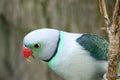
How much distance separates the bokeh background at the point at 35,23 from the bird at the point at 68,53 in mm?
1179

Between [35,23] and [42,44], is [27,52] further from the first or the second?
[35,23]

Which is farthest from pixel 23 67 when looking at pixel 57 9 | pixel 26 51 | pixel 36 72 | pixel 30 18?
pixel 26 51

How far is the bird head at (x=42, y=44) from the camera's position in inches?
62.8

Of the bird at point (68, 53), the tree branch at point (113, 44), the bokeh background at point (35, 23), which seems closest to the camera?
the tree branch at point (113, 44)

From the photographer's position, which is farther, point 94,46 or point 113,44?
point 94,46

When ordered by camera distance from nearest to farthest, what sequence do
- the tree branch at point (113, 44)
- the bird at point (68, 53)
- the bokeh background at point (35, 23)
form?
the tree branch at point (113, 44), the bird at point (68, 53), the bokeh background at point (35, 23)

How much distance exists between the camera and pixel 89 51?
164 cm

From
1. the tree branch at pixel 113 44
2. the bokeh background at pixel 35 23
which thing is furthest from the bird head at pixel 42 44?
the bokeh background at pixel 35 23

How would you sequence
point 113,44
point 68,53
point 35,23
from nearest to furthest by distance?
point 113,44, point 68,53, point 35,23

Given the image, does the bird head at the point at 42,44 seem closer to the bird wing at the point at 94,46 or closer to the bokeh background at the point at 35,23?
the bird wing at the point at 94,46

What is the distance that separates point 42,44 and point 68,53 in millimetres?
122

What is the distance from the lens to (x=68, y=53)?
1589 millimetres

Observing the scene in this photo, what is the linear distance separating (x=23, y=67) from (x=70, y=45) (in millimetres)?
1838

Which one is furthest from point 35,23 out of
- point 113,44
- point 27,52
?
point 113,44
